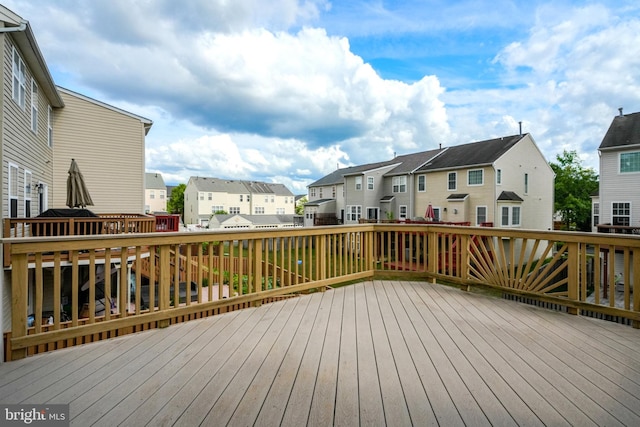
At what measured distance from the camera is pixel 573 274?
338cm

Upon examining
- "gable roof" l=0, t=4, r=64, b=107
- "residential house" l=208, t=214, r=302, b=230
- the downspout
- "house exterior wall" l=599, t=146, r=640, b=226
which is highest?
"gable roof" l=0, t=4, r=64, b=107

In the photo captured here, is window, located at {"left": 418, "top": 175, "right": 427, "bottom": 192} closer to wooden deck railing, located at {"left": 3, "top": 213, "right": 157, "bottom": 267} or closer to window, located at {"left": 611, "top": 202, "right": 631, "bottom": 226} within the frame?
window, located at {"left": 611, "top": 202, "right": 631, "bottom": 226}

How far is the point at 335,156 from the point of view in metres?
31.1

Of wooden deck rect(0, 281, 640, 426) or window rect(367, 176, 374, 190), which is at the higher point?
window rect(367, 176, 374, 190)

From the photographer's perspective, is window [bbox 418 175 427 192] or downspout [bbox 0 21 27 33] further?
window [bbox 418 175 427 192]

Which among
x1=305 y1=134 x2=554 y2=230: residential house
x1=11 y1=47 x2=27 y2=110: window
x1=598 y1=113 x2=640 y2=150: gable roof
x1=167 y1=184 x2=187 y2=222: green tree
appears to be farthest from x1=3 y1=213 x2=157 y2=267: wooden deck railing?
x1=167 y1=184 x2=187 y2=222: green tree

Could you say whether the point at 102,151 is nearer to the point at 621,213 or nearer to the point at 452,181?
the point at 452,181

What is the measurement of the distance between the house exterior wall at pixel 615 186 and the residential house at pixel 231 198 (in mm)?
35171

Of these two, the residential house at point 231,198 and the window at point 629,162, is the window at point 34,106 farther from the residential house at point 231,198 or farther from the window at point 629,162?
the residential house at point 231,198

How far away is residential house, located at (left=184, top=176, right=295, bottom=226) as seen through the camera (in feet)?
118

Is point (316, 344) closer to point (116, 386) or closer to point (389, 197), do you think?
point (116, 386)

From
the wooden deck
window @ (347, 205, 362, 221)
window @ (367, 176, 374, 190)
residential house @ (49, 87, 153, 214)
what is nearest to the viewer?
the wooden deck

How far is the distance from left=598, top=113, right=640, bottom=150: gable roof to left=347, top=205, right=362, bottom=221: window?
1369 cm

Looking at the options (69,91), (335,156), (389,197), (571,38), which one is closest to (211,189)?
(335,156)
